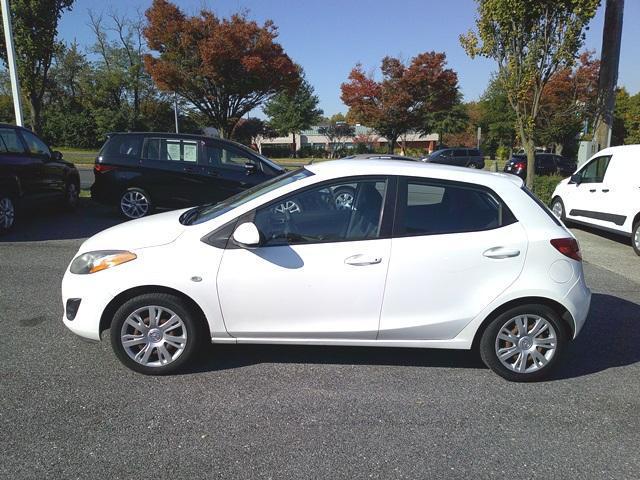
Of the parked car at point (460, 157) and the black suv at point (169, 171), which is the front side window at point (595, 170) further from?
the parked car at point (460, 157)

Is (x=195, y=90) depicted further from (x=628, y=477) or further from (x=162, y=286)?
(x=628, y=477)

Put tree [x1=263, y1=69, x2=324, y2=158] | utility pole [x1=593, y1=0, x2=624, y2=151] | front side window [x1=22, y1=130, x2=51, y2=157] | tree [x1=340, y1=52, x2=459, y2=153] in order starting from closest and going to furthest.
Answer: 1. front side window [x1=22, y1=130, x2=51, y2=157]
2. utility pole [x1=593, y1=0, x2=624, y2=151]
3. tree [x1=340, y1=52, x2=459, y2=153]
4. tree [x1=263, y1=69, x2=324, y2=158]

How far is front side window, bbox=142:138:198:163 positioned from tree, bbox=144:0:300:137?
43.6 ft

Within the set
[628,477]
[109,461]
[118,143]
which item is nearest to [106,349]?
[109,461]

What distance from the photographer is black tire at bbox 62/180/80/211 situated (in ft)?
33.9

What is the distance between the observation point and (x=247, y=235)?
3453 mm

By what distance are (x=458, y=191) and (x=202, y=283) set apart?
6.51ft

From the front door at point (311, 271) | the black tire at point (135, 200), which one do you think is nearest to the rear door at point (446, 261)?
the front door at point (311, 271)

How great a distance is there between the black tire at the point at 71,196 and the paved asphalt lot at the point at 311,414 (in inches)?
252

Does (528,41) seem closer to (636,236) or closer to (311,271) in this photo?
(636,236)

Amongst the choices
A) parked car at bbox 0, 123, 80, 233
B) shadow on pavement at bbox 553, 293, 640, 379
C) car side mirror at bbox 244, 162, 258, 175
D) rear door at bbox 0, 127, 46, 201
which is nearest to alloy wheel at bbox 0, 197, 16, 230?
parked car at bbox 0, 123, 80, 233

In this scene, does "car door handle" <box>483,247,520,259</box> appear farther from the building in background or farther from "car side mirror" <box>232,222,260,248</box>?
the building in background

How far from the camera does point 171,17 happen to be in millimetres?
22266

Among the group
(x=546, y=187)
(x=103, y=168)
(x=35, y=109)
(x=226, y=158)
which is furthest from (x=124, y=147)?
(x=546, y=187)
